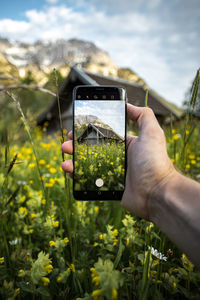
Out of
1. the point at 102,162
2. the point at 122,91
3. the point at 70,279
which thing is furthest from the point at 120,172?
the point at 70,279

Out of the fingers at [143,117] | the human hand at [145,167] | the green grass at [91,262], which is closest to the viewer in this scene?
the green grass at [91,262]

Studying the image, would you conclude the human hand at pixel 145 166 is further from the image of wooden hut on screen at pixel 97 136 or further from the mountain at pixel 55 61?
the mountain at pixel 55 61

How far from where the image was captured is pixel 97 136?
1.09m

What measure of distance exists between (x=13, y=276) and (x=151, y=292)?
0.71 m

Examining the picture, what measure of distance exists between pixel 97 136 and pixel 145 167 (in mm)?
338

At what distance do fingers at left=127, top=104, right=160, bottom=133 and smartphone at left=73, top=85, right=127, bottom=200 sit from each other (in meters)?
0.05

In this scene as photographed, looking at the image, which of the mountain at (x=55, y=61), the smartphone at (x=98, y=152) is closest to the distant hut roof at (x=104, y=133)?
the smartphone at (x=98, y=152)

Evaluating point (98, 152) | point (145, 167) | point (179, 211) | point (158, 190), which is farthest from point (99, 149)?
point (179, 211)

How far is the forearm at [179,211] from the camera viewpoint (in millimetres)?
660

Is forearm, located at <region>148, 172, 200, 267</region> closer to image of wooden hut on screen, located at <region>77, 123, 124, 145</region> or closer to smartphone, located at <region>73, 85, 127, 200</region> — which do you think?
smartphone, located at <region>73, 85, 127, 200</region>

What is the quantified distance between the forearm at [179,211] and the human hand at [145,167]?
0.13 ft

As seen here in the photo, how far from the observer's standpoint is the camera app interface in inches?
42.4

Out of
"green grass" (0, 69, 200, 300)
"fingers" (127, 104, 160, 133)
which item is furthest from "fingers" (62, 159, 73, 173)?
"fingers" (127, 104, 160, 133)

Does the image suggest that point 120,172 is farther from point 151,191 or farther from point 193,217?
point 193,217
